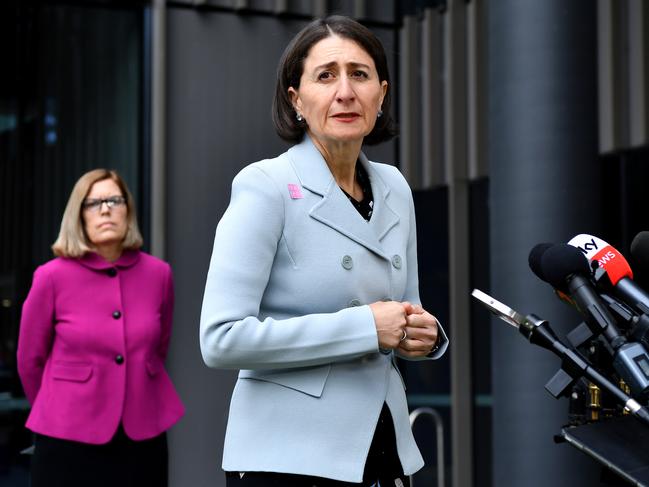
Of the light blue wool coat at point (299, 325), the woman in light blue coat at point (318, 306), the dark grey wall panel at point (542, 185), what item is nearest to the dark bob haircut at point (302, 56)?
the woman in light blue coat at point (318, 306)

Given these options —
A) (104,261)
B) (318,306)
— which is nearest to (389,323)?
(318,306)

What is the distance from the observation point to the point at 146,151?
7.91 meters

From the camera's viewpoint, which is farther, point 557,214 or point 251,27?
point 251,27

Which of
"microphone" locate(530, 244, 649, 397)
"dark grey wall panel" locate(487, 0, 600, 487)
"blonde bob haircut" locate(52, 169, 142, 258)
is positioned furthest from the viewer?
"dark grey wall panel" locate(487, 0, 600, 487)

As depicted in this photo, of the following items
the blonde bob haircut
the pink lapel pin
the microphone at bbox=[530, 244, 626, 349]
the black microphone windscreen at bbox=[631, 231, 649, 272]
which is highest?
the blonde bob haircut

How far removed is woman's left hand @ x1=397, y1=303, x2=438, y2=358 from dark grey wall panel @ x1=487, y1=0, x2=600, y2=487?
140 inches

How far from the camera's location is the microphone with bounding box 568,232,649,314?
87.3 inches

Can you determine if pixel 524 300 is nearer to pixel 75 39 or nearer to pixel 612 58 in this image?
pixel 612 58

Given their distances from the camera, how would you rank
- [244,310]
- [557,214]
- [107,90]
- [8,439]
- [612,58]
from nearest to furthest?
[244,310] → [557,214] → [612,58] → [8,439] → [107,90]

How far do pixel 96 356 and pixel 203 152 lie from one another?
3.30 m

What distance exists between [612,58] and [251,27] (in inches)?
116

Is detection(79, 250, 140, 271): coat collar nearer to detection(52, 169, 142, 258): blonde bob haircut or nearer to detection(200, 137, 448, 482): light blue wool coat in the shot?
detection(52, 169, 142, 258): blonde bob haircut

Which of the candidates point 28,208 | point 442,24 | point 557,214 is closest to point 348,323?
point 557,214

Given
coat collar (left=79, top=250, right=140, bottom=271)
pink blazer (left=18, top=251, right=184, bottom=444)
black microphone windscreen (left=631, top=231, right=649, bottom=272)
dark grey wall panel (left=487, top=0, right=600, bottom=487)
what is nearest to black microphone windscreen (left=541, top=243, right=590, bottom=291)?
black microphone windscreen (left=631, top=231, right=649, bottom=272)
